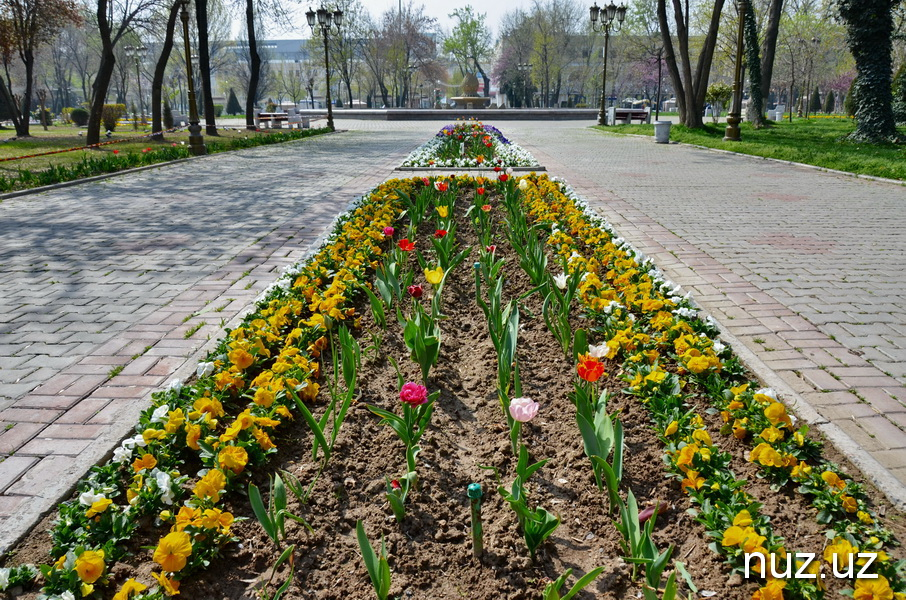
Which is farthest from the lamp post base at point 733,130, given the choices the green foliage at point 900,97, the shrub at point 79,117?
the shrub at point 79,117

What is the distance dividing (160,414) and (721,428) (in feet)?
7.79

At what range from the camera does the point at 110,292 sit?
5.04m

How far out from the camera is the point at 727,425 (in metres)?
2.78

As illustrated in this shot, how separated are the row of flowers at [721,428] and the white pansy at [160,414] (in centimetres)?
189

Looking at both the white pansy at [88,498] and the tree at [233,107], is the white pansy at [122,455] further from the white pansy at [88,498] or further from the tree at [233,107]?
the tree at [233,107]

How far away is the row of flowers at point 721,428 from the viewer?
2031mm

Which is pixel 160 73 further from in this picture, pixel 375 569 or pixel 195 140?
pixel 375 569

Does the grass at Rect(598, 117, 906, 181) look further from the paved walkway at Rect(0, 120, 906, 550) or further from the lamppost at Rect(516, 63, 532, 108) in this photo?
the lamppost at Rect(516, 63, 532, 108)

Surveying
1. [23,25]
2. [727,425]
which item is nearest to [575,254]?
[727,425]

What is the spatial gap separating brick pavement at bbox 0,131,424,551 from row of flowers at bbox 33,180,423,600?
23 centimetres

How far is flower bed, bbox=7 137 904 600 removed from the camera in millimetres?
2059

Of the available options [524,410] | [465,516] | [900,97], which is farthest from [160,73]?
[900,97]

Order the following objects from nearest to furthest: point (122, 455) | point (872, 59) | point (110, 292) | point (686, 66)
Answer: point (122, 455) → point (110, 292) → point (872, 59) → point (686, 66)

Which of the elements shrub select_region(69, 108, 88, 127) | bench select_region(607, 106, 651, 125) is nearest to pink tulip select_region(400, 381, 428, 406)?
bench select_region(607, 106, 651, 125)
